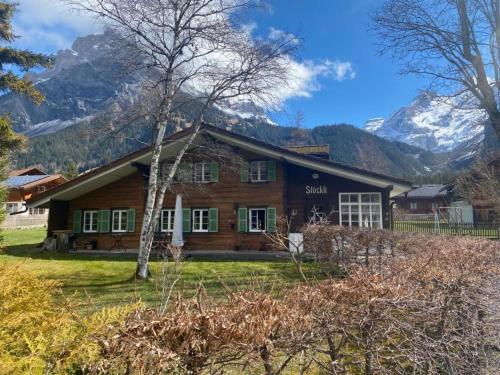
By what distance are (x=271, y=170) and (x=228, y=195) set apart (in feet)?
8.58

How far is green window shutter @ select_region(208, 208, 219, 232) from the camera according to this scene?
1878 cm

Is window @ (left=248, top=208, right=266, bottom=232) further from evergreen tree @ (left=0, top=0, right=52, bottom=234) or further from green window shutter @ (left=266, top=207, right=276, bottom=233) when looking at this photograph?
evergreen tree @ (left=0, top=0, right=52, bottom=234)

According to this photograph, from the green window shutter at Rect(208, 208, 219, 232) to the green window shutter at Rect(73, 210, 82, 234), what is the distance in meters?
7.88

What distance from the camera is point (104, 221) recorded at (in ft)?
66.5

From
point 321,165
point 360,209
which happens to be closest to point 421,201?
point 360,209

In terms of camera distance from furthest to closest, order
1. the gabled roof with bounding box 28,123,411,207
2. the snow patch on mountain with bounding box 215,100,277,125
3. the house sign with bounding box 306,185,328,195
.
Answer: the house sign with bounding box 306,185,328,195
the gabled roof with bounding box 28,123,411,207
the snow patch on mountain with bounding box 215,100,277,125

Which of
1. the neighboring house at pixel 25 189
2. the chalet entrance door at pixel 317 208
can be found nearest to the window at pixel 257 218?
the chalet entrance door at pixel 317 208

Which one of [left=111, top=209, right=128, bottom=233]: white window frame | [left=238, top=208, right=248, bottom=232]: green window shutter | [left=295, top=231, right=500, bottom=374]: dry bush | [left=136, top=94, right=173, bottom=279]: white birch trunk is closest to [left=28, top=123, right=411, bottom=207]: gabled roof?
[left=111, top=209, right=128, bottom=233]: white window frame

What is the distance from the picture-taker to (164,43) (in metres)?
11.0

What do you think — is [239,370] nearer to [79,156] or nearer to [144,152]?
[144,152]

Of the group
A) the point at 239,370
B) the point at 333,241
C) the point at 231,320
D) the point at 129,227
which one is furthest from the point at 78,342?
the point at 129,227

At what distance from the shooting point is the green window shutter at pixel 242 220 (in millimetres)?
18391

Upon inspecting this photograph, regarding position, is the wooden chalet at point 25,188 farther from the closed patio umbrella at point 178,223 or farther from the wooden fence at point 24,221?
the closed patio umbrella at point 178,223

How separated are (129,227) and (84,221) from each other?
3.05 meters
